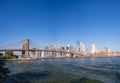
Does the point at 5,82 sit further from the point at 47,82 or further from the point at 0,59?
the point at 0,59

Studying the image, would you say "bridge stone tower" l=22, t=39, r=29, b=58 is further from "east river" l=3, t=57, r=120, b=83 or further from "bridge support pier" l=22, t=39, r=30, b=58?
"east river" l=3, t=57, r=120, b=83

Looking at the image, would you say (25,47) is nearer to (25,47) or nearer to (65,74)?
(25,47)

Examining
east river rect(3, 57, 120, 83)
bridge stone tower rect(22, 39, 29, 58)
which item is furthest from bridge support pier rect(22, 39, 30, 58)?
east river rect(3, 57, 120, 83)

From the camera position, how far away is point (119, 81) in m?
39.8

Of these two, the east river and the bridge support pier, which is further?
the bridge support pier

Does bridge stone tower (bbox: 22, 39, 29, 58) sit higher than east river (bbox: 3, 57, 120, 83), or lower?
higher

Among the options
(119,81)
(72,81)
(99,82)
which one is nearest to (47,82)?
(72,81)

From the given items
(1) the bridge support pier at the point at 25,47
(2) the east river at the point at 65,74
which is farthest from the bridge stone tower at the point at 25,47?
(2) the east river at the point at 65,74

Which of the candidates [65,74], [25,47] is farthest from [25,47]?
[65,74]

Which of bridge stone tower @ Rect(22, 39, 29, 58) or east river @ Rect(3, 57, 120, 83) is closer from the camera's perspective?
east river @ Rect(3, 57, 120, 83)

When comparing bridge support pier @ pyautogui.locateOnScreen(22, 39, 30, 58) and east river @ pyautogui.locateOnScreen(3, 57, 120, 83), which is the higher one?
bridge support pier @ pyautogui.locateOnScreen(22, 39, 30, 58)

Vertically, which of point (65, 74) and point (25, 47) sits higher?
point (25, 47)

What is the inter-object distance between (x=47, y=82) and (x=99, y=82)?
33.1 ft

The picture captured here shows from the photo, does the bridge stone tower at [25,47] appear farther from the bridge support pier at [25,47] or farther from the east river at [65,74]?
the east river at [65,74]
